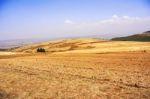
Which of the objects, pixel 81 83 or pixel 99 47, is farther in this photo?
pixel 99 47

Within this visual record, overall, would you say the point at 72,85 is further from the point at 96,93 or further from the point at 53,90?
the point at 96,93

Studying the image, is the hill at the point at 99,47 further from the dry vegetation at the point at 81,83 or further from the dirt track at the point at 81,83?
the dry vegetation at the point at 81,83

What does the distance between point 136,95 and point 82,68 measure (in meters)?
7.02

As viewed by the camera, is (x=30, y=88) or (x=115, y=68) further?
(x=115, y=68)

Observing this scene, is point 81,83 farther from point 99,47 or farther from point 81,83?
point 99,47

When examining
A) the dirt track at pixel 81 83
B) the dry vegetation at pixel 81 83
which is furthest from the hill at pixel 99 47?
the dry vegetation at pixel 81 83

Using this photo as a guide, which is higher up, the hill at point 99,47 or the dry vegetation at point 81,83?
the hill at point 99,47

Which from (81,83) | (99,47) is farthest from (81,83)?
(99,47)

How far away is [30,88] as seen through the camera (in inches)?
517

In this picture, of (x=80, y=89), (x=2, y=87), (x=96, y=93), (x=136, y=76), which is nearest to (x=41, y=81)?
(x=2, y=87)

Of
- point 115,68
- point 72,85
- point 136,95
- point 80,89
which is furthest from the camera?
point 115,68

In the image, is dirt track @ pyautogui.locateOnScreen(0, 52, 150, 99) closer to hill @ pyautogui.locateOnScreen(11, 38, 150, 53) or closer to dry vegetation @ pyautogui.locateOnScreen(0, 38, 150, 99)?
dry vegetation @ pyautogui.locateOnScreen(0, 38, 150, 99)

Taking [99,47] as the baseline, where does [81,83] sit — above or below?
below

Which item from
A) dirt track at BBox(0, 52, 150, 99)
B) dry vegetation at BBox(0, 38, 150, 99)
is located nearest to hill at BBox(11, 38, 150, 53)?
dirt track at BBox(0, 52, 150, 99)
